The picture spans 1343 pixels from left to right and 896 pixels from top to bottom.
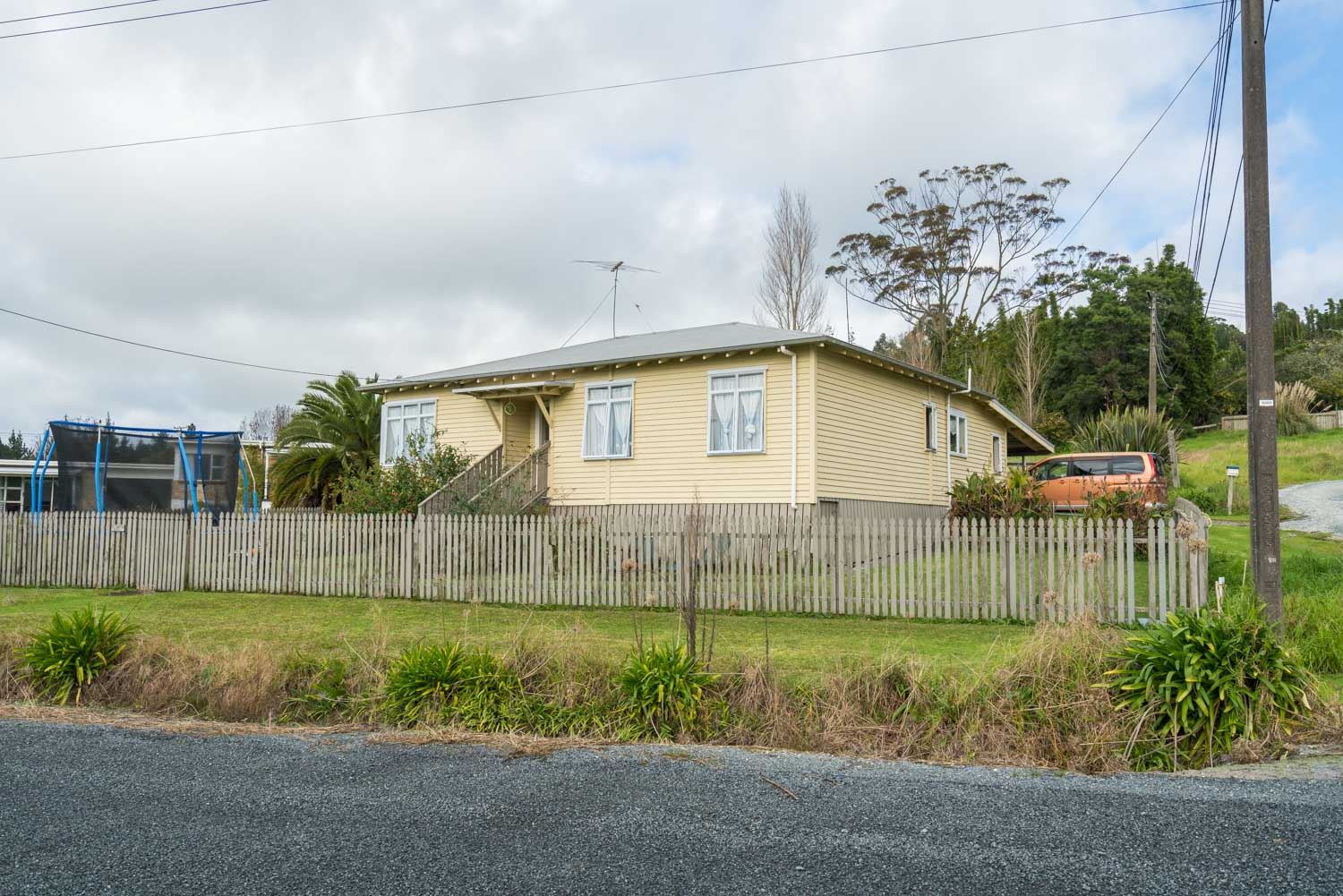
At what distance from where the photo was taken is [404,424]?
81.6 feet

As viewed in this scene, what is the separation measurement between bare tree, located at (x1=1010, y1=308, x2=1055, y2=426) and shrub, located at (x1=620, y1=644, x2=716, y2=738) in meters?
41.9

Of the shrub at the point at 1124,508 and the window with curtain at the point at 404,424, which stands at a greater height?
the window with curtain at the point at 404,424

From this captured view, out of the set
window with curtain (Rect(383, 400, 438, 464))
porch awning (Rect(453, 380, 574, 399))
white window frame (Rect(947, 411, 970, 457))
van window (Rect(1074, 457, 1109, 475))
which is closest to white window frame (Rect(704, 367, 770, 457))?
porch awning (Rect(453, 380, 574, 399))

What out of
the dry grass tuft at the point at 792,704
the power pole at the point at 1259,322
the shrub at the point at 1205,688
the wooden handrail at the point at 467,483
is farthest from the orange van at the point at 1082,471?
the dry grass tuft at the point at 792,704

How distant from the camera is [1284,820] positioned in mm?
4883

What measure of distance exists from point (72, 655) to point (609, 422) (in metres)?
13.2

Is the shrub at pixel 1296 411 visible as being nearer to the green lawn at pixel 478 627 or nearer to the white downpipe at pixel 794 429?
the green lawn at pixel 478 627

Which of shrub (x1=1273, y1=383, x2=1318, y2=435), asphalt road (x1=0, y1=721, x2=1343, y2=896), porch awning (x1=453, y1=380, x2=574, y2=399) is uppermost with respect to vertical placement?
shrub (x1=1273, y1=383, x2=1318, y2=435)

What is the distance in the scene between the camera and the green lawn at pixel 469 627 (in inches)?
358

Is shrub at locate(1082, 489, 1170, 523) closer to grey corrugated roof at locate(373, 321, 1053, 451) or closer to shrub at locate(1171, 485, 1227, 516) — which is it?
grey corrugated roof at locate(373, 321, 1053, 451)

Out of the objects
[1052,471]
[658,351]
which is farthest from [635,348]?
[1052,471]

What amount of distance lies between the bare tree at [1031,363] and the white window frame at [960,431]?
21810 mm

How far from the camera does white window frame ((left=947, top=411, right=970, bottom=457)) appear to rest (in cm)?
2464

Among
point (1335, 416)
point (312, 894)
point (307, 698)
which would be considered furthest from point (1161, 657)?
point (1335, 416)
